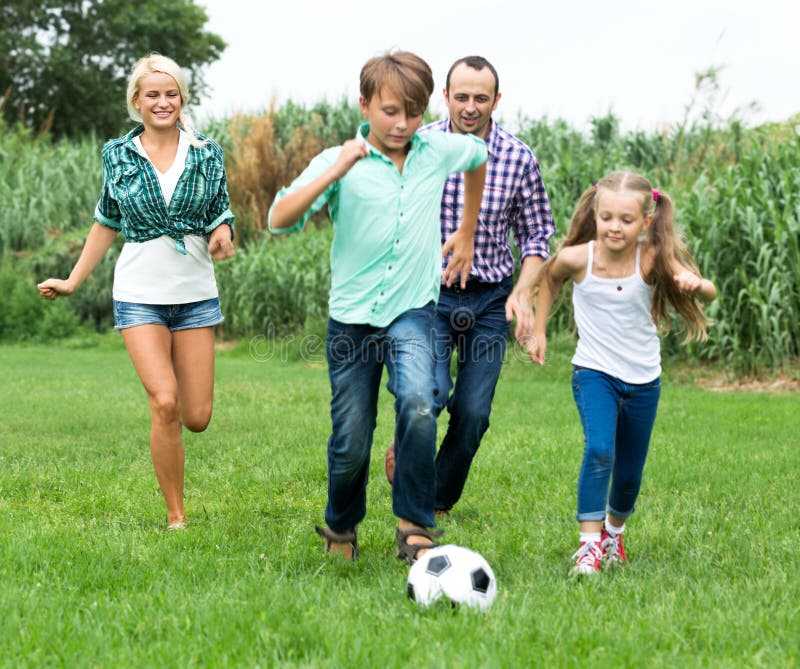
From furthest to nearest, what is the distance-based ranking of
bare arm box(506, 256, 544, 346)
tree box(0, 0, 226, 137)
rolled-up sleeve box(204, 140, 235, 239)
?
tree box(0, 0, 226, 137)
rolled-up sleeve box(204, 140, 235, 239)
bare arm box(506, 256, 544, 346)

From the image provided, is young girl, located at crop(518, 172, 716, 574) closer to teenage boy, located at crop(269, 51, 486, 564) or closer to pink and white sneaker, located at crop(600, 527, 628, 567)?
pink and white sneaker, located at crop(600, 527, 628, 567)

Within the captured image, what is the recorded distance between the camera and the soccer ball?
3.79 metres

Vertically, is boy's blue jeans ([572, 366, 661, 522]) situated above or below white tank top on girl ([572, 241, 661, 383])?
below

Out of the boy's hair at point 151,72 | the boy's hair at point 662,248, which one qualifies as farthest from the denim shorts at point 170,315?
the boy's hair at point 662,248

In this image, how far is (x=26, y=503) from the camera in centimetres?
589

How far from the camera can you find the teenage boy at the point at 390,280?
430 centimetres

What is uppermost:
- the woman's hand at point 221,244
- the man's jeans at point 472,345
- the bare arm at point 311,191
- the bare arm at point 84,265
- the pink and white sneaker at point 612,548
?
the bare arm at point 311,191

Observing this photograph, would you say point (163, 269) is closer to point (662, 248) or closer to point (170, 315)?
point (170, 315)

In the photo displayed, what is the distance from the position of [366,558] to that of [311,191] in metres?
1.67

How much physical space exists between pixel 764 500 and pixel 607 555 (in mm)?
1591

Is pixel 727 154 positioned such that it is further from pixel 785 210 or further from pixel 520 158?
pixel 520 158

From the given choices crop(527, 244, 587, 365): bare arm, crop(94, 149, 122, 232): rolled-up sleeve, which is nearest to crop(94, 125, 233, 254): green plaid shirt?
crop(94, 149, 122, 232): rolled-up sleeve

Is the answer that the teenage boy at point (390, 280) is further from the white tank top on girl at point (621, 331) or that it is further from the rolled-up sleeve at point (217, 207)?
the rolled-up sleeve at point (217, 207)

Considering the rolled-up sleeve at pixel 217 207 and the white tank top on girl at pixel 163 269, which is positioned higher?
the rolled-up sleeve at pixel 217 207
